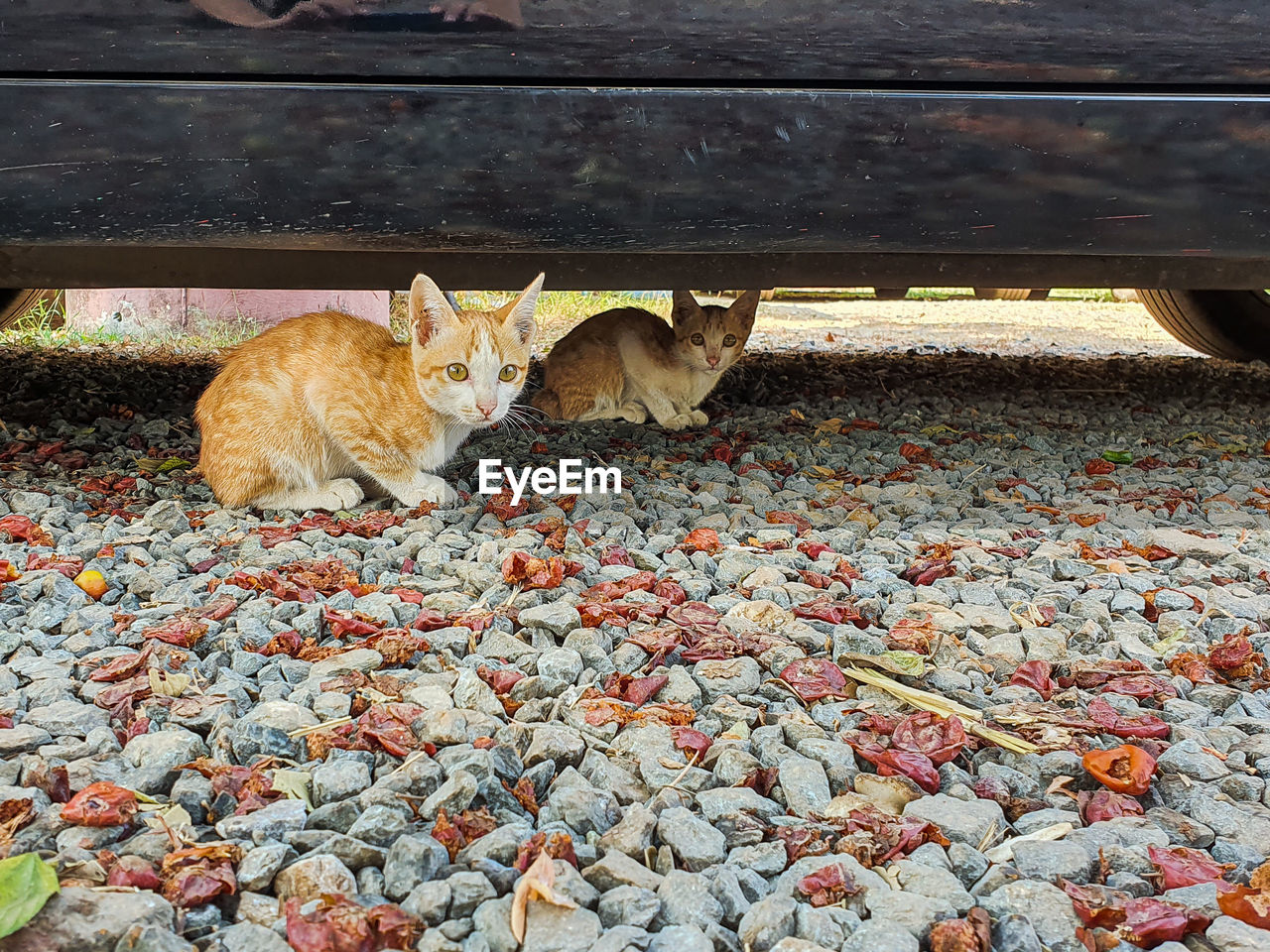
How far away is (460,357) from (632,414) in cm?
140

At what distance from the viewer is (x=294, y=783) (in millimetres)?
1135

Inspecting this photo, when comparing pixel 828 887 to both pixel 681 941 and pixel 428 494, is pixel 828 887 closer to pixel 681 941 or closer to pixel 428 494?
pixel 681 941

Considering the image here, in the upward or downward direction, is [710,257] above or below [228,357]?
above

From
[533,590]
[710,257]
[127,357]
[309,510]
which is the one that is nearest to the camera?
[533,590]

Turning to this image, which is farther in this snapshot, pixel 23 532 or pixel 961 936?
pixel 23 532

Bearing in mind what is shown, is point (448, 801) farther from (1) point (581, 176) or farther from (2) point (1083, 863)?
Answer: (1) point (581, 176)

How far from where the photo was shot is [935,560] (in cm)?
198

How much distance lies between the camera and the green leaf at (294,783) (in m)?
1.12

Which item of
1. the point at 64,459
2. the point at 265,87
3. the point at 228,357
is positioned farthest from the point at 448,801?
the point at 64,459

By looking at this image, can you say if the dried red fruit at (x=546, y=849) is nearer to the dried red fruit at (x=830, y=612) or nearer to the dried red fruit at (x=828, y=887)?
the dried red fruit at (x=828, y=887)

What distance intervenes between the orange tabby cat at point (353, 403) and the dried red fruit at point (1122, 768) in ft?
5.06

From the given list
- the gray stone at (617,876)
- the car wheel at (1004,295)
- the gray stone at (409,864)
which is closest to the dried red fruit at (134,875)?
the gray stone at (409,864)

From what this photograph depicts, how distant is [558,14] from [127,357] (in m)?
3.75

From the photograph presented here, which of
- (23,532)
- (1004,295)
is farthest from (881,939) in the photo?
(1004,295)
